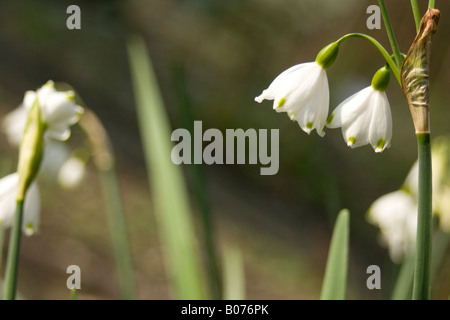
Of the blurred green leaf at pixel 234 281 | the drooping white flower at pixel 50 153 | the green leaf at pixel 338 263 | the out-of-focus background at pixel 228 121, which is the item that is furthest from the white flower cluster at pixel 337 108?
the out-of-focus background at pixel 228 121

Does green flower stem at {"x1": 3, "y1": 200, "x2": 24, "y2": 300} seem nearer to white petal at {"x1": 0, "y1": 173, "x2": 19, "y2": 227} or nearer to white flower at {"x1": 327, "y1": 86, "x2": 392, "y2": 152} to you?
white petal at {"x1": 0, "y1": 173, "x2": 19, "y2": 227}

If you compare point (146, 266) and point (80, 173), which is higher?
point (146, 266)

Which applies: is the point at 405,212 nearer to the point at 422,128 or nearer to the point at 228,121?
the point at 422,128

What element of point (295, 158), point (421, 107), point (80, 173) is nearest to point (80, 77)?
point (295, 158)

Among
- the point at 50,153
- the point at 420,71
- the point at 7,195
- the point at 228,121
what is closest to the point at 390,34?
the point at 420,71
